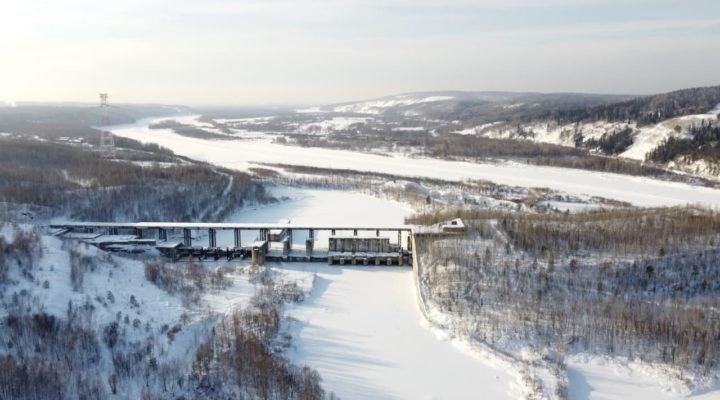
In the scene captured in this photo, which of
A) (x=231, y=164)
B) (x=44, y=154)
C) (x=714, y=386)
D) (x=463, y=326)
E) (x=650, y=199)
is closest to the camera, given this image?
(x=714, y=386)

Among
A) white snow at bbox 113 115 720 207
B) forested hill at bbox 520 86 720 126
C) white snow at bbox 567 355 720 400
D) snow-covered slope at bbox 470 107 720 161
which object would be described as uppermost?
forested hill at bbox 520 86 720 126

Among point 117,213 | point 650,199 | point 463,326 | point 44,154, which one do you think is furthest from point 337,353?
point 44,154

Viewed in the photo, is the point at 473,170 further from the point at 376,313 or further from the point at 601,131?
the point at 376,313

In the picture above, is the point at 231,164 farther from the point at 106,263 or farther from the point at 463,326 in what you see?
the point at 463,326

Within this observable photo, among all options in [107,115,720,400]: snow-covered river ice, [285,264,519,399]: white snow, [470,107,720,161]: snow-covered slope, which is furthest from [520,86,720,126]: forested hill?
[285,264,519,399]: white snow

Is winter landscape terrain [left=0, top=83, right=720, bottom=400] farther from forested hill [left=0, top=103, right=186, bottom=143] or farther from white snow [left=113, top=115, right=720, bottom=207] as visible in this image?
forested hill [left=0, top=103, right=186, bottom=143]

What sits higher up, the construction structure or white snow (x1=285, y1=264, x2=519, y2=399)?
the construction structure

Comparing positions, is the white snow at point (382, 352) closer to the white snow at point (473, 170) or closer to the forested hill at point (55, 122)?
the white snow at point (473, 170)
